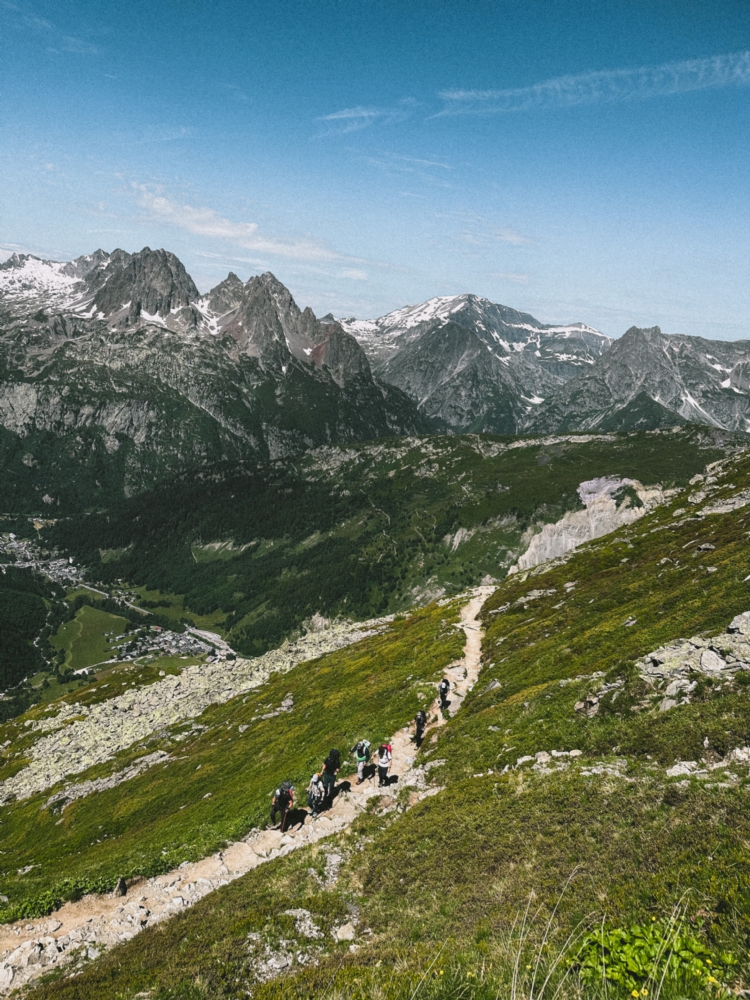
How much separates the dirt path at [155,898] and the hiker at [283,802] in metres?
0.82

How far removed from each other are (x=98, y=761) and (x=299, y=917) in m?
92.0

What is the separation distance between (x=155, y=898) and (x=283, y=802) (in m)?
8.37

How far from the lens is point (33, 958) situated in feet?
66.7

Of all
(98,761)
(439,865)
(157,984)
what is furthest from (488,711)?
(98,761)

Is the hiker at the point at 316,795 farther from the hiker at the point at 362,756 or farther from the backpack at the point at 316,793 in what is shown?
the hiker at the point at 362,756

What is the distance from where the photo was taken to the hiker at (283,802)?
31406 mm

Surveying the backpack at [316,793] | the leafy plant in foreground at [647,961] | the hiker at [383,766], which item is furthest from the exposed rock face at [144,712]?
the leafy plant in foreground at [647,961]

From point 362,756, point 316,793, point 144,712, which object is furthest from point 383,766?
point 144,712

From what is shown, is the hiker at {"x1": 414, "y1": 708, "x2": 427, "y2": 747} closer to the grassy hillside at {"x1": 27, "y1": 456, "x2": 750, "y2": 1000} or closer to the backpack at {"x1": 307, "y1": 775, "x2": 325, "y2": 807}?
the grassy hillside at {"x1": 27, "y1": 456, "x2": 750, "y2": 1000}

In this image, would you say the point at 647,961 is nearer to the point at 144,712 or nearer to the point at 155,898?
the point at 155,898

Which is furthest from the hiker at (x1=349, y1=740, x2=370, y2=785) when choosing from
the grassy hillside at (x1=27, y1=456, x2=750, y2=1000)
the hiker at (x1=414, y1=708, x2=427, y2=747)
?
the hiker at (x1=414, y1=708, x2=427, y2=747)

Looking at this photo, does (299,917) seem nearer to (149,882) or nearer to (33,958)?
(33,958)

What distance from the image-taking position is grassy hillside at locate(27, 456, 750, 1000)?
31.7ft

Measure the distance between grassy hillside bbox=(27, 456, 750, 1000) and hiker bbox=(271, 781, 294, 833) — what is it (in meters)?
5.82
